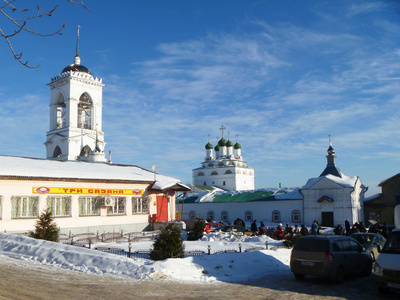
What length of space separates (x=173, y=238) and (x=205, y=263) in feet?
5.96

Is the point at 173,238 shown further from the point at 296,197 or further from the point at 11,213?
the point at 296,197

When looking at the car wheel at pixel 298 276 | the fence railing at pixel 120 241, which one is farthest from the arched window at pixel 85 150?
the car wheel at pixel 298 276

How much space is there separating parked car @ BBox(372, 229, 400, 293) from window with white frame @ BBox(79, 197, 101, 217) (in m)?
19.5

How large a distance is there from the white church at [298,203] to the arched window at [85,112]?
24514 mm

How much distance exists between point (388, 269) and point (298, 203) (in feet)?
113

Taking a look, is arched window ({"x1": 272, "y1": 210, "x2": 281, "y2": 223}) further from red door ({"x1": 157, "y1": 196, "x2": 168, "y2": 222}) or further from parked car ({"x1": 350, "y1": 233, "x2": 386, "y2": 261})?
parked car ({"x1": 350, "y1": 233, "x2": 386, "y2": 261})

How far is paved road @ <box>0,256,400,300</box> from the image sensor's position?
33.7 feet

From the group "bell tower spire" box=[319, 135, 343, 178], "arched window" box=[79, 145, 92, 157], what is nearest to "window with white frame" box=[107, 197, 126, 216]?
"bell tower spire" box=[319, 135, 343, 178]

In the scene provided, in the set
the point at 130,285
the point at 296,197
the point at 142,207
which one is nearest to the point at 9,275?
the point at 130,285

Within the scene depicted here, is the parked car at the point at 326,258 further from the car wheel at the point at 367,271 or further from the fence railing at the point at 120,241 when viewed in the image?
the fence railing at the point at 120,241

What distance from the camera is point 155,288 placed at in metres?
11.1

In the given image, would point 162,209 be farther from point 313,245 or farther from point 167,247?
point 313,245

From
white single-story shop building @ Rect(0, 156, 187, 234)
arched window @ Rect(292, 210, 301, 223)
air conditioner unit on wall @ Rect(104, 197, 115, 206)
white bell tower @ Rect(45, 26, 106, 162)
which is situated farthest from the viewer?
white bell tower @ Rect(45, 26, 106, 162)

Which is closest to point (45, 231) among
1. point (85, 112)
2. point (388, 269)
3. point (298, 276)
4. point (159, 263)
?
point (159, 263)
